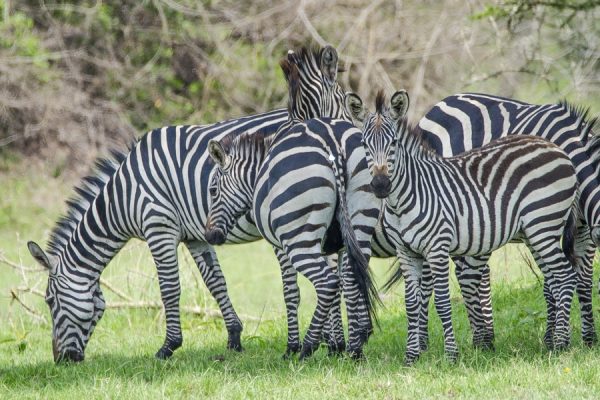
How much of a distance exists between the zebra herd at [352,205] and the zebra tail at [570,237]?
0.01 meters

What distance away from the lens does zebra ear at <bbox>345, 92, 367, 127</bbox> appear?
732cm

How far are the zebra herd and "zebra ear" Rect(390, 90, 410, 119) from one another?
0.05 feet

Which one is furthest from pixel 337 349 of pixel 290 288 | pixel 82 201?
pixel 82 201

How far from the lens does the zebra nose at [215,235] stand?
7.71 metres

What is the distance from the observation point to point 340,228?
7523 mm

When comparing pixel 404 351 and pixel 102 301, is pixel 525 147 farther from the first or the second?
pixel 102 301

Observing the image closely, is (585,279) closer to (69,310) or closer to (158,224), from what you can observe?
(158,224)

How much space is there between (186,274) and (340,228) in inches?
193

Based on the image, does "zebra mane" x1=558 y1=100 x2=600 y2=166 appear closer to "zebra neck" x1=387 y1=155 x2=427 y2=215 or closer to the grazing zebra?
the grazing zebra

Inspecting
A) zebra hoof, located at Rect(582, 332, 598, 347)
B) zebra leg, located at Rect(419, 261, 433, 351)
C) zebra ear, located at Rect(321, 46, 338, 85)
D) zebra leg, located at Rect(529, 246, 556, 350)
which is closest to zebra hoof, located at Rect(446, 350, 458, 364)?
zebra leg, located at Rect(419, 261, 433, 351)

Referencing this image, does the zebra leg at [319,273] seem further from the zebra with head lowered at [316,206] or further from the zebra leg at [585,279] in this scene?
the zebra leg at [585,279]

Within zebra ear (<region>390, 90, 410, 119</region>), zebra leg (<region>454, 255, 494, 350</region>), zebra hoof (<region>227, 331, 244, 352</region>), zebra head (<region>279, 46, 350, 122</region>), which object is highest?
zebra head (<region>279, 46, 350, 122</region>)

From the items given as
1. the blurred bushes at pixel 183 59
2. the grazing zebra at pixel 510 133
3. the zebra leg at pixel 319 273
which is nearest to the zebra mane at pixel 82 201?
the zebra leg at pixel 319 273

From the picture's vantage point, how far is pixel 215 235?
25.3 feet
